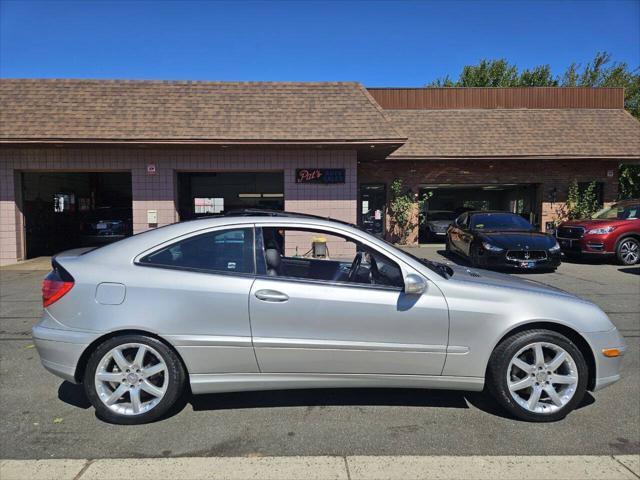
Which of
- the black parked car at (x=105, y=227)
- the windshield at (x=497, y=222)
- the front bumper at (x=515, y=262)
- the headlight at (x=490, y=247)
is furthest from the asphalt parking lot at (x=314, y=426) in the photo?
the black parked car at (x=105, y=227)

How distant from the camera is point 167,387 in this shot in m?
3.55

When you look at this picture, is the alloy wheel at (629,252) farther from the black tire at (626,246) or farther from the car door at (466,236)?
the car door at (466,236)

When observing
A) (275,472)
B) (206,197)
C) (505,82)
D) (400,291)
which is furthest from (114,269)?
(505,82)

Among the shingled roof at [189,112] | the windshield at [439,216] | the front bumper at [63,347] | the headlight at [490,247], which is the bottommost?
the front bumper at [63,347]

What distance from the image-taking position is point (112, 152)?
1298 centimetres

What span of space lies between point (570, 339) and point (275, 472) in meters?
2.48

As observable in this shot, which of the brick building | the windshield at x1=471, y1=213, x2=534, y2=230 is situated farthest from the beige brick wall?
the windshield at x1=471, y1=213, x2=534, y2=230

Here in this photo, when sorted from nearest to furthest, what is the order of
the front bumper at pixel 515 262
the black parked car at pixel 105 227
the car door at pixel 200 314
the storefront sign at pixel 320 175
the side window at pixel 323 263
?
the car door at pixel 200 314
the side window at pixel 323 263
the front bumper at pixel 515 262
the storefront sign at pixel 320 175
the black parked car at pixel 105 227

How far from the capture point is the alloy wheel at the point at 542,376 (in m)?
3.62

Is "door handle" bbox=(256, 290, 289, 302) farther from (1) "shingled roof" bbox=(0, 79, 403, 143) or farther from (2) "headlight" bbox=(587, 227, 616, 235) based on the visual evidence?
(2) "headlight" bbox=(587, 227, 616, 235)

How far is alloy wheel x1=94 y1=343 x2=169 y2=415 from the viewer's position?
3547 mm

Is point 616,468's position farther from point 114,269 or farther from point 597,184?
point 597,184

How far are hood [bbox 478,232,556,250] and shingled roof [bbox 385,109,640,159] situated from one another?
5757 mm

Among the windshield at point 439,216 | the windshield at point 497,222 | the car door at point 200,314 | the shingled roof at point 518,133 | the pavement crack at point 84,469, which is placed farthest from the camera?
the windshield at point 439,216
